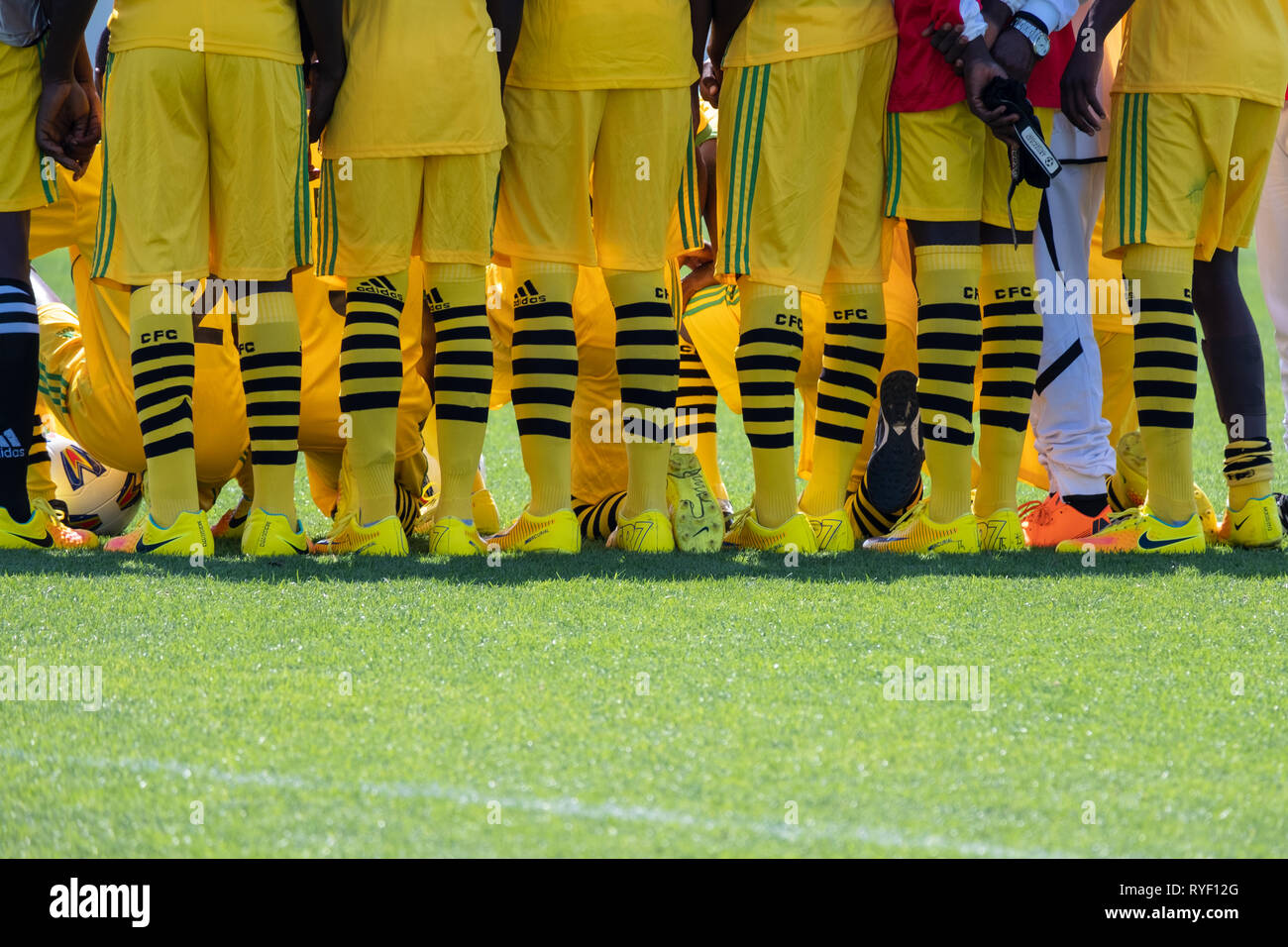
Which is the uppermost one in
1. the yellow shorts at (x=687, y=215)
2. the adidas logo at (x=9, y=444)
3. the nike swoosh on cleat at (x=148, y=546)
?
the yellow shorts at (x=687, y=215)

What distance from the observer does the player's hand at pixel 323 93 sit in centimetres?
434

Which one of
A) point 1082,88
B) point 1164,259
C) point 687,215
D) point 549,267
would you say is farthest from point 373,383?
point 1164,259

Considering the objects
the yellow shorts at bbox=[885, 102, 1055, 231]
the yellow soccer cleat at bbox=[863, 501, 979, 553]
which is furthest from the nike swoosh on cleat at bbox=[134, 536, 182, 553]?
the yellow shorts at bbox=[885, 102, 1055, 231]

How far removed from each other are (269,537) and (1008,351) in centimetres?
223

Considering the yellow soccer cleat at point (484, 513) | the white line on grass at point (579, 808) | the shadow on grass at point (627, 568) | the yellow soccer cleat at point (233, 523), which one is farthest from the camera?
the yellow soccer cleat at point (484, 513)

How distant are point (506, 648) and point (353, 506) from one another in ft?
4.57

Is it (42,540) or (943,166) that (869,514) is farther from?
(42,540)

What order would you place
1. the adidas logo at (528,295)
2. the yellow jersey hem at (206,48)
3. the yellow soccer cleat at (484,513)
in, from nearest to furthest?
the yellow jersey hem at (206,48) < the adidas logo at (528,295) < the yellow soccer cleat at (484,513)

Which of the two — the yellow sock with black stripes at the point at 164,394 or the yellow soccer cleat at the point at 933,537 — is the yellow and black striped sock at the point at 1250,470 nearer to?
the yellow soccer cleat at the point at 933,537

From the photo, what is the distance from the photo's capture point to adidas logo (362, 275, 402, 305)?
441 centimetres

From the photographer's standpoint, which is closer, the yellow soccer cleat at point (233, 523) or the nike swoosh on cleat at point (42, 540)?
the nike swoosh on cleat at point (42, 540)

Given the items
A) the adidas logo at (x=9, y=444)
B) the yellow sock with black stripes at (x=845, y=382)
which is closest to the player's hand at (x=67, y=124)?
the adidas logo at (x=9, y=444)

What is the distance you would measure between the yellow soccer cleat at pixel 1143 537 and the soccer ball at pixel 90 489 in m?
2.98
